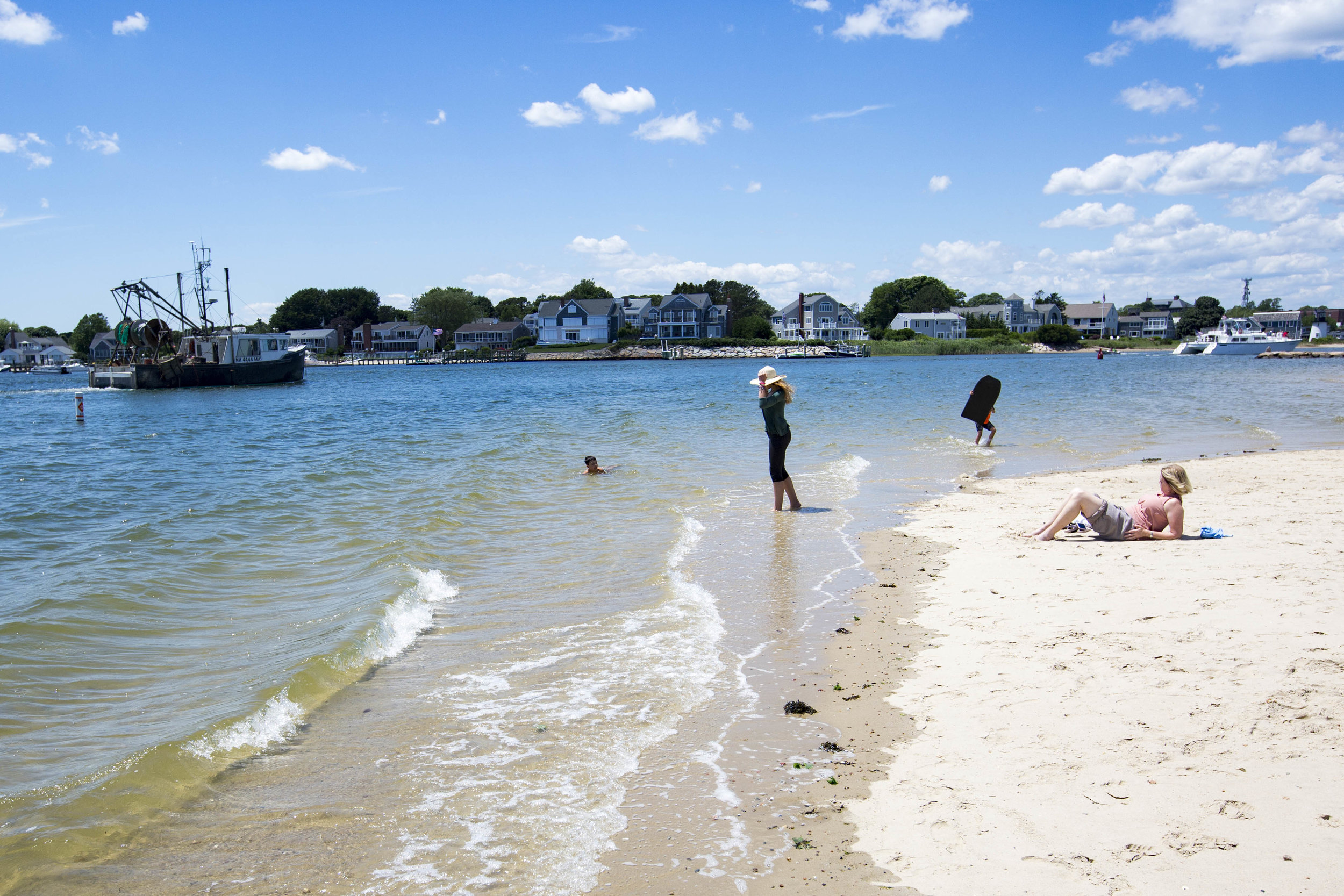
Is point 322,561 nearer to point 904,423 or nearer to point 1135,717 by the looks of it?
point 1135,717

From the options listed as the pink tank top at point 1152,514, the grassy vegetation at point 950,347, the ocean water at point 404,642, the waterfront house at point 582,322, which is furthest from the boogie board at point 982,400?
Answer: the waterfront house at point 582,322

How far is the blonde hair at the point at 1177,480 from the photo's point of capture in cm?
789

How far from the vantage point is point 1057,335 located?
128375 millimetres

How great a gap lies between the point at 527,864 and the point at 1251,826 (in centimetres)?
289

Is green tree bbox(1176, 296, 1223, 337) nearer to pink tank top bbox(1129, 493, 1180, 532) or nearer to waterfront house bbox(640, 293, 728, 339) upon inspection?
waterfront house bbox(640, 293, 728, 339)

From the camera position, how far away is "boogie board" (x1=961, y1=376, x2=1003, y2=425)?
1797 cm

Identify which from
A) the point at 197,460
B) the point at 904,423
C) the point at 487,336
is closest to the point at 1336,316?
the point at 487,336

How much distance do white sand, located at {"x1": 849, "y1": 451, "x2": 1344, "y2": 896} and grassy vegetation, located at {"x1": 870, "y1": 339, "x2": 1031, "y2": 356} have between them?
380ft

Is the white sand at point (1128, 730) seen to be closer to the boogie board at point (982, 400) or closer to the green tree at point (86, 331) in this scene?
the boogie board at point (982, 400)

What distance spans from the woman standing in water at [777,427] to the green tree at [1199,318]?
157 metres

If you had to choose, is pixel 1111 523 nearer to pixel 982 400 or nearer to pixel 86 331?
pixel 982 400

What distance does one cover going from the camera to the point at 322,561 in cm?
927

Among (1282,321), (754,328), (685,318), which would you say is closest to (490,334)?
(685,318)

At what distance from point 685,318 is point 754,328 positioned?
1067cm
